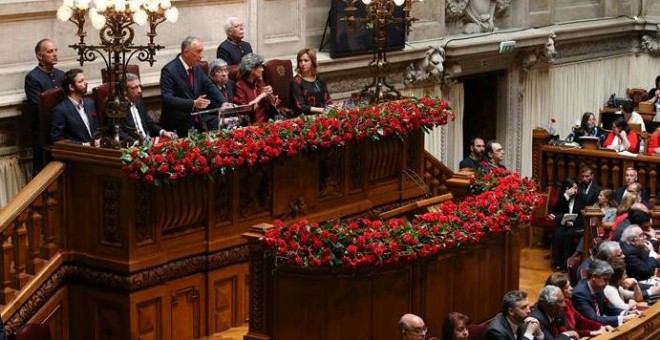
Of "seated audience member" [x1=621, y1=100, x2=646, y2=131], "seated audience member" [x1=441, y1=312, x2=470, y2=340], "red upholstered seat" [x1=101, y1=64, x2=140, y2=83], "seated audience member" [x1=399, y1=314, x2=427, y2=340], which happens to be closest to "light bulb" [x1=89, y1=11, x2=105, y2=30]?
"red upholstered seat" [x1=101, y1=64, x2=140, y2=83]

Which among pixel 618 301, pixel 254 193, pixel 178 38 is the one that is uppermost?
pixel 178 38

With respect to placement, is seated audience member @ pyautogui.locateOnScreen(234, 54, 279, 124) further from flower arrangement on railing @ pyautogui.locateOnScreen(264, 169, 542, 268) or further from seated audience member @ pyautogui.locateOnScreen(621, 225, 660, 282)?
seated audience member @ pyautogui.locateOnScreen(621, 225, 660, 282)

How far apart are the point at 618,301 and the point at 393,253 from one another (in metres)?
2.18

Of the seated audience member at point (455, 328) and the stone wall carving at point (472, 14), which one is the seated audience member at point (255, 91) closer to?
the seated audience member at point (455, 328)

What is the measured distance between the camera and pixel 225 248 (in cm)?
1131

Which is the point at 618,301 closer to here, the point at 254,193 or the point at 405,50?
the point at 254,193

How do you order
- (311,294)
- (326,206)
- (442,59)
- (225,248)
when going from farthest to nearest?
(442,59), (326,206), (225,248), (311,294)

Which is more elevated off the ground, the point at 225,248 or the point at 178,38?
the point at 178,38

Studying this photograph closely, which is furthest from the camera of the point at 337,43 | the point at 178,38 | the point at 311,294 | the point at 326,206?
the point at 337,43

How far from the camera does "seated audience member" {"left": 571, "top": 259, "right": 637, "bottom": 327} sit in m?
11.4

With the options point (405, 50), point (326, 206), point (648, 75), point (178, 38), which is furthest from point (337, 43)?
point (648, 75)

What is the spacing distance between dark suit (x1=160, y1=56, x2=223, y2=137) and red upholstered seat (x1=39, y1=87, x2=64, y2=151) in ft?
3.10

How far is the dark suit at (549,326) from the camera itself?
10570 millimetres

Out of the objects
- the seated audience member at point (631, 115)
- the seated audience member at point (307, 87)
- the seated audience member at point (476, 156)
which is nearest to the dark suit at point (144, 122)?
the seated audience member at point (307, 87)
